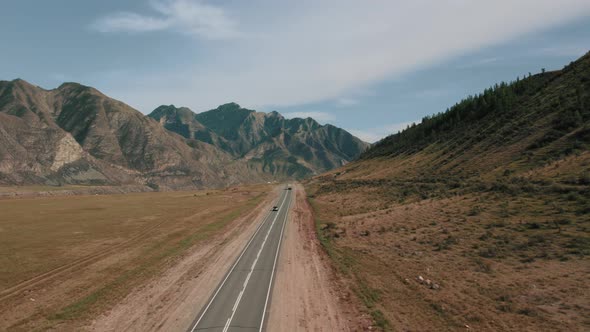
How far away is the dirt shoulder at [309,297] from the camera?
19.8 metres

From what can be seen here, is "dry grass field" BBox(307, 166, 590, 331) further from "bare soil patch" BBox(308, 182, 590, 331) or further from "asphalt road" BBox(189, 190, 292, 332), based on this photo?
"asphalt road" BBox(189, 190, 292, 332)

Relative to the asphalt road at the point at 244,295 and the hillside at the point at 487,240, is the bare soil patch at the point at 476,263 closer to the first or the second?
the hillside at the point at 487,240

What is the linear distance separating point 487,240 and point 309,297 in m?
20.1

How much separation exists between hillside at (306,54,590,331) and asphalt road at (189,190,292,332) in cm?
727

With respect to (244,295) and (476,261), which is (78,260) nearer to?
(244,295)

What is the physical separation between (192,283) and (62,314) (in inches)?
357

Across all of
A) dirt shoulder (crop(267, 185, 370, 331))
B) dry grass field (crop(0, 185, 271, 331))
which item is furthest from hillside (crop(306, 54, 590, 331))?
dry grass field (crop(0, 185, 271, 331))

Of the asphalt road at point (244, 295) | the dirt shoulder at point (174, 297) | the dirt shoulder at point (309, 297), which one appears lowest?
the dirt shoulder at point (309, 297)

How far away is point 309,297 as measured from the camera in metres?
23.9

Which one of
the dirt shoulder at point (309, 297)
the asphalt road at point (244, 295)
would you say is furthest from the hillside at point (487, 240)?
the asphalt road at point (244, 295)

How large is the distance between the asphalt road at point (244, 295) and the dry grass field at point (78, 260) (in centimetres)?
783

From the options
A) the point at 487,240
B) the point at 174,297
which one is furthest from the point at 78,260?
the point at 487,240

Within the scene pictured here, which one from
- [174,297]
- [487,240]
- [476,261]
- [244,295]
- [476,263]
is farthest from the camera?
[487,240]

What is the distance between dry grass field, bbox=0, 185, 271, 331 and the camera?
22453mm
